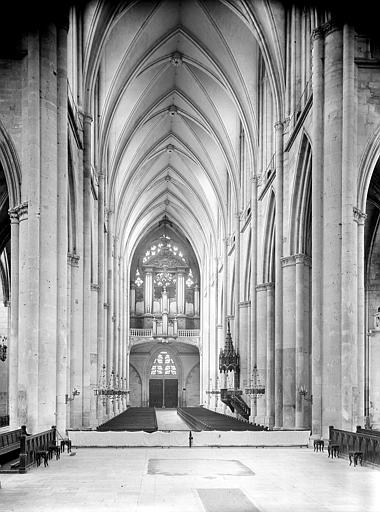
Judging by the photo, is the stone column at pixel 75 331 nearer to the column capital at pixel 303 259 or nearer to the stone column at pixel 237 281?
the column capital at pixel 303 259

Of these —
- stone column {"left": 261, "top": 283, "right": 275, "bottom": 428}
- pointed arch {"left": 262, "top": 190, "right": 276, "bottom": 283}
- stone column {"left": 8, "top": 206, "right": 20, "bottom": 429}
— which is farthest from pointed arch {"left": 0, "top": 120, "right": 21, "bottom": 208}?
stone column {"left": 261, "top": 283, "right": 275, "bottom": 428}

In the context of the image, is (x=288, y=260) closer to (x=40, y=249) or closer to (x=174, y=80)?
(x=40, y=249)

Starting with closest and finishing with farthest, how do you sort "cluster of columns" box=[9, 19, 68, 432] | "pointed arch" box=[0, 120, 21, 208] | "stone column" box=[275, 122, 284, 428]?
"cluster of columns" box=[9, 19, 68, 432] → "pointed arch" box=[0, 120, 21, 208] → "stone column" box=[275, 122, 284, 428]

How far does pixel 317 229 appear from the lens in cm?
2059

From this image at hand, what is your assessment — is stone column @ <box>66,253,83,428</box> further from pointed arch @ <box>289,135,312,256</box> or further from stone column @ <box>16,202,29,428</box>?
pointed arch @ <box>289,135,312,256</box>

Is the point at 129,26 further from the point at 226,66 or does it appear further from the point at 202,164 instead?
the point at 202,164

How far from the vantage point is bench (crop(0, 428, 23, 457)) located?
1553cm

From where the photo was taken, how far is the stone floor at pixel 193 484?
424 inches

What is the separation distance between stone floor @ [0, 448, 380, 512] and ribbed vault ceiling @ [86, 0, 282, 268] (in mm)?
16831

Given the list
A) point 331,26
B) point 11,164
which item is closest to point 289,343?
point 331,26

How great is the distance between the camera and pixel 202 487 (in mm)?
12711

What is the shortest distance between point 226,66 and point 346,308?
18.6 metres

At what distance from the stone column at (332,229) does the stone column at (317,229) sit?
0.98 feet

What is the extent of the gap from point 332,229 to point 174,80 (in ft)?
75.4
